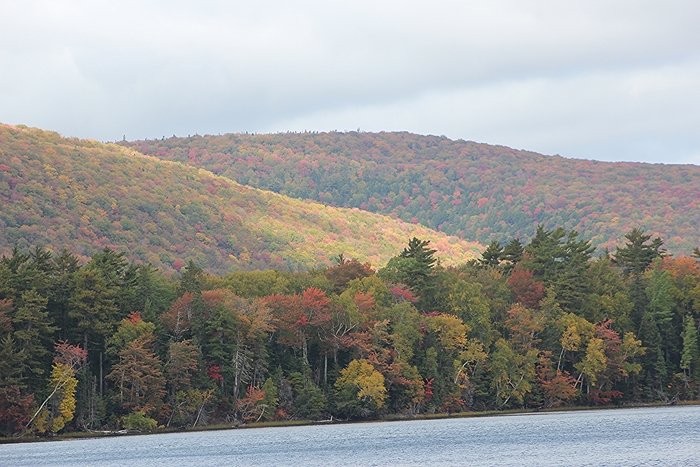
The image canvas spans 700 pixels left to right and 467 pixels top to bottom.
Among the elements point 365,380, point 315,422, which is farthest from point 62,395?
point 365,380

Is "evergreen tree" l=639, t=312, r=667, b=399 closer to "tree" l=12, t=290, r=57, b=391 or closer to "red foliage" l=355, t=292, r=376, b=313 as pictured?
"red foliage" l=355, t=292, r=376, b=313

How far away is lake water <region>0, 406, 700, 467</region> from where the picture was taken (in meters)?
84.8

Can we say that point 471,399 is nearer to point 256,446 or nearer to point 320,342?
point 320,342

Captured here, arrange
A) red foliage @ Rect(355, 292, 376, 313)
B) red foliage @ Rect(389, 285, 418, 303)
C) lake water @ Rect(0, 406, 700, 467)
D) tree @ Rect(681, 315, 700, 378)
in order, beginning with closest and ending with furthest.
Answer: lake water @ Rect(0, 406, 700, 467)
red foliage @ Rect(355, 292, 376, 313)
red foliage @ Rect(389, 285, 418, 303)
tree @ Rect(681, 315, 700, 378)

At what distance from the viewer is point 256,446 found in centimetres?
10481

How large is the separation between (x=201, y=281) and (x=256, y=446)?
37.5 m

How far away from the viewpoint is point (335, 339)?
436ft

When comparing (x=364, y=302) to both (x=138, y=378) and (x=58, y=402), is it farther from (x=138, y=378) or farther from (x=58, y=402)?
(x=58, y=402)

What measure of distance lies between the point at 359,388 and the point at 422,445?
32.1 meters

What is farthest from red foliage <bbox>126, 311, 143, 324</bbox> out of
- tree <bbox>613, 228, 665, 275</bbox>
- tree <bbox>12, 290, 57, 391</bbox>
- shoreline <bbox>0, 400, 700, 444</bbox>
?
tree <bbox>613, 228, 665, 275</bbox>

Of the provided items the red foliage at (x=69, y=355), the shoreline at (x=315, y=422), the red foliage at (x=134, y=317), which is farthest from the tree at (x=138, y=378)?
the red foliage at (x=69, y=355)

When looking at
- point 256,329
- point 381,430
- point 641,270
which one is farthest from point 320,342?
point 641,270

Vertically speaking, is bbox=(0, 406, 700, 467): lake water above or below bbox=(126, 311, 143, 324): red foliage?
below

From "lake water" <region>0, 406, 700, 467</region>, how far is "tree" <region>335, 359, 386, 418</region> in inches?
88.8
